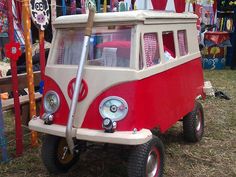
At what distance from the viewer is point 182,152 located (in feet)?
13.1

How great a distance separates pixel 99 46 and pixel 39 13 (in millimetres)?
1138

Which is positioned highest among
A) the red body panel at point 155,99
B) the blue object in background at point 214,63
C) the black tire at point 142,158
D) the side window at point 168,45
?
the side window at point 168,45

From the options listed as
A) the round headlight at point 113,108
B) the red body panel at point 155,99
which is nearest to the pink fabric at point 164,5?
the red body panel at point 155,99

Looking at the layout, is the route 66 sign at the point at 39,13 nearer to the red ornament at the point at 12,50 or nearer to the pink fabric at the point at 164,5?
the red ornament at the point at 12,50

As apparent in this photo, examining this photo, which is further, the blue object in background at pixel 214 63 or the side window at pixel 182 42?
the blue object in background at pixel 214 63

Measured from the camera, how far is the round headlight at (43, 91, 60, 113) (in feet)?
Answer: 10.2

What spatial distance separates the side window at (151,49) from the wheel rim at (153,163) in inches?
28.2

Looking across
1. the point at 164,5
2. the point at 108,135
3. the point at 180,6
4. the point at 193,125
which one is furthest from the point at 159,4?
the point at 108,135

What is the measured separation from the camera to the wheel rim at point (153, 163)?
2.97 metres

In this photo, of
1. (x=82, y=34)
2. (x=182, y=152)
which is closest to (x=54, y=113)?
(x=82, y=34)

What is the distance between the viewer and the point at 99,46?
3119 millimetres

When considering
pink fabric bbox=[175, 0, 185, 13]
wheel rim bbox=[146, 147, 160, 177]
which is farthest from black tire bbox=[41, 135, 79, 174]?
pink fabric bbox=[175, 0, 185, 13]

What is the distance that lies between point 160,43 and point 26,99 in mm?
1826

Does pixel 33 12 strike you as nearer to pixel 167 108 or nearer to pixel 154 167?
pixel 167 108
